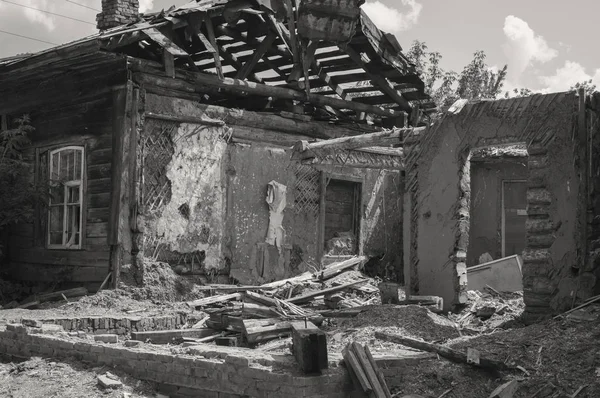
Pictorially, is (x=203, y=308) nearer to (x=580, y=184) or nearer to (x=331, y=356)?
(x=331, y=356)

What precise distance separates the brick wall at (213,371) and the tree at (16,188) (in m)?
5.07

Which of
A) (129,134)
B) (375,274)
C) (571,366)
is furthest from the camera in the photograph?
(375,274)

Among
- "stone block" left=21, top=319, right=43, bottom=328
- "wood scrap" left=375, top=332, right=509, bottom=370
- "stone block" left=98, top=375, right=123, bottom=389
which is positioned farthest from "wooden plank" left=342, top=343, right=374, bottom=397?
"stone block" left=21, top=319, right=43, bottom=328

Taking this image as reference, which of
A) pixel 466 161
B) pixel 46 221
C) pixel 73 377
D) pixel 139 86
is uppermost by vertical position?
pixel 139 86

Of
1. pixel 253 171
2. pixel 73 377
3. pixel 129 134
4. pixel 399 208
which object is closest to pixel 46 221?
pixel 129 134

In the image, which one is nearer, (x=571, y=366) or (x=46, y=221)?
(x=571, y=366)

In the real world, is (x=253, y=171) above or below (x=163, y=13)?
below

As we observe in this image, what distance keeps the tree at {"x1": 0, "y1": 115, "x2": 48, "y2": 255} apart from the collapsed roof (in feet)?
4.28

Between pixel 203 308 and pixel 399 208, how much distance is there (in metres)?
6.76

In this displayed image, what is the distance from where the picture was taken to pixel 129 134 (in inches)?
454

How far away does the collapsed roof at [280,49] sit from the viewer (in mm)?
11367

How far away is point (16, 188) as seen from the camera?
12.3 m

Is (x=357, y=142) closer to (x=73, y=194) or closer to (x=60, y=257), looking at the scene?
(x=73, y=194)

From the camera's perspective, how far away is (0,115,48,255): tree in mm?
12125
